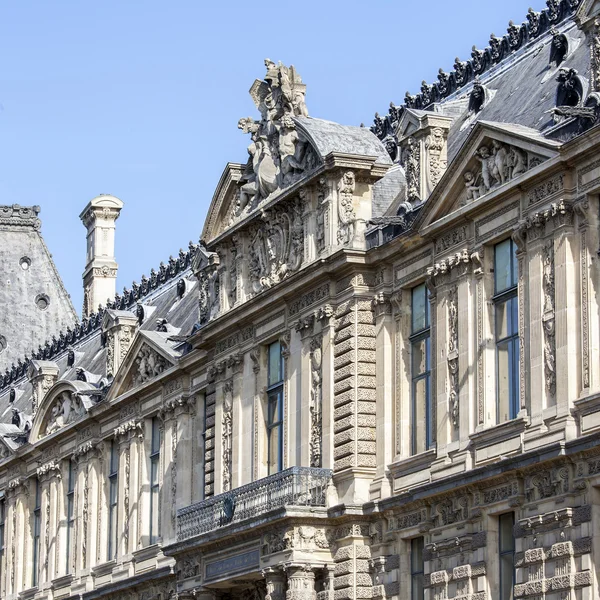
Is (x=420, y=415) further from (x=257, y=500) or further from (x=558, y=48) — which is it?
(x=558, y=48)

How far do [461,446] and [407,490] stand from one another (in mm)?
2039

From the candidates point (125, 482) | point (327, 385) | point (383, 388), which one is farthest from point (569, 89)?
point (125, 482)

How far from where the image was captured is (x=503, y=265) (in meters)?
37.2

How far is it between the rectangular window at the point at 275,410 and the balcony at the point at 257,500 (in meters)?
1.30

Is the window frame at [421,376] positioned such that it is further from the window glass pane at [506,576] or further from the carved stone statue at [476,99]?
the carved stone statue at [476,99]

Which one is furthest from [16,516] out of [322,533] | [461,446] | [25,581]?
[461,446]

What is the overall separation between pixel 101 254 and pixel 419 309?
103ft

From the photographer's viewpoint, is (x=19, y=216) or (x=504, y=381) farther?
(x=19, y=216)

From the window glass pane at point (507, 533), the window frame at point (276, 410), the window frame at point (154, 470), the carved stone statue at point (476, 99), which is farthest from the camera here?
the window frame at point (154, 470)

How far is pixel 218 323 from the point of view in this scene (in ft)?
153

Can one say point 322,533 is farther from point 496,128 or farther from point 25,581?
point 25,581

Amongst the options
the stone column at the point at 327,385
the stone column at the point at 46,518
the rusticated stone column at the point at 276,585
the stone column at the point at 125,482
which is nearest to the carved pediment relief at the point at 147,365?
the stone column at the point at 125,482

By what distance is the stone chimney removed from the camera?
69.6 metres

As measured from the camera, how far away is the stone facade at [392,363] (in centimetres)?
3497
